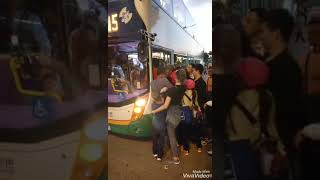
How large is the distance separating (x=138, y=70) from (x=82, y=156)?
2.85 ft

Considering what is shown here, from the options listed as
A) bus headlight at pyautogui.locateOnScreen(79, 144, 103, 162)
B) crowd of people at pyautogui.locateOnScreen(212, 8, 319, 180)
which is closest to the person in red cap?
crowd of people at pyautogui.locateOnScreen(212, 8, 319, 180)

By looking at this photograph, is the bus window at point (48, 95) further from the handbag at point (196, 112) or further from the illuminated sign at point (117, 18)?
the handbag at point (196, 112)

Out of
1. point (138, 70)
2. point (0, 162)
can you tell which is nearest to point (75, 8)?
point (138, 70)

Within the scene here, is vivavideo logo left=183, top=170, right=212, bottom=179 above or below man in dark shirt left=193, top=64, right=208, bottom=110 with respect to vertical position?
below

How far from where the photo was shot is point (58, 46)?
385 centimetres

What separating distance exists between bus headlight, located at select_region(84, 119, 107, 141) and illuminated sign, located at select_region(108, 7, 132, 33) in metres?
0.76

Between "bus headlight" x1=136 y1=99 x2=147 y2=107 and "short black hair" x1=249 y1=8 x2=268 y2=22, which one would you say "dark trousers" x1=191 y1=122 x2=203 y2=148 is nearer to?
"bus headlight" x1=136 y1=99 x2=147 y2=107

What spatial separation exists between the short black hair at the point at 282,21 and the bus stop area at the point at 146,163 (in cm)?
108

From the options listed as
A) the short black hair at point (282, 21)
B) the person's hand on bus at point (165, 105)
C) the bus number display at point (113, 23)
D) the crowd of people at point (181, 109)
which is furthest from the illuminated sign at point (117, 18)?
the short black hair at point (282, 21)

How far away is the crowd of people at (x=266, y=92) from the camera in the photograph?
360 centimetres

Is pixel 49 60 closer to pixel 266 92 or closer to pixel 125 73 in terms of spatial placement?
pixel 125 73

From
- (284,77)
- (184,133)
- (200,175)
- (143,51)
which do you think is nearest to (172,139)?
(184,133)

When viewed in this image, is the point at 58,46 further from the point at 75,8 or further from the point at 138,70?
the point at 138,70

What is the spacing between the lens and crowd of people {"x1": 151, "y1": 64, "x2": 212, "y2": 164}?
3658mm
